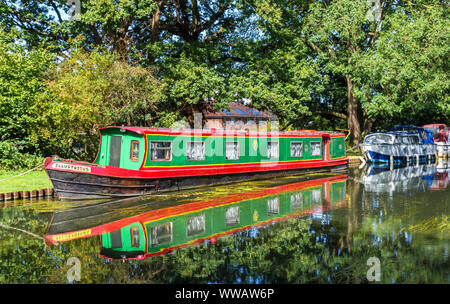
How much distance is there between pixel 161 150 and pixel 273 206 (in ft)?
16.9

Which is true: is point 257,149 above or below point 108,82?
below

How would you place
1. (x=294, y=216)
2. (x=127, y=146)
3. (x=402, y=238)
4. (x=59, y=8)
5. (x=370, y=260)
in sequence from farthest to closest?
(x=59, y=8), (x=127, y=146), (x=294, y=216), (x=402, y=238), (x=370, y=260)

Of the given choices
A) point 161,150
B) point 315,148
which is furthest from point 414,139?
point 161,150

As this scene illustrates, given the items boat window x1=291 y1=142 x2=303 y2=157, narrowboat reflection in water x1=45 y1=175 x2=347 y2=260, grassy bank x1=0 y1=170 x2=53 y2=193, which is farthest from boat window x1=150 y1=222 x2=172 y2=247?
boat window x1=291 y1=142 x2=303 y2=157

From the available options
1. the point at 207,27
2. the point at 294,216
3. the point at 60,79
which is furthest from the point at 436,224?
the point at 207,27

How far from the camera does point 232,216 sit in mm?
11297

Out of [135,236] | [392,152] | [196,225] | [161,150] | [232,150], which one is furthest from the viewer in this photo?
[392,152]

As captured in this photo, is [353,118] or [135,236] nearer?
[135,236]

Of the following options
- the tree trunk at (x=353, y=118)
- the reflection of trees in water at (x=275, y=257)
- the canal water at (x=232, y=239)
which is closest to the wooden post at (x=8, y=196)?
the canal water at (x=232, y=239)

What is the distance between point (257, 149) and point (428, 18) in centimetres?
1881

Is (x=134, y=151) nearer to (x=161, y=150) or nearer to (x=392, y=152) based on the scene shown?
(x=161, y=150)

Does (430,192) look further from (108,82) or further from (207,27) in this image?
(207,27)

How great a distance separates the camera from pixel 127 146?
48.8ft

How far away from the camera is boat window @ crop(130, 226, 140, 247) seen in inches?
336
